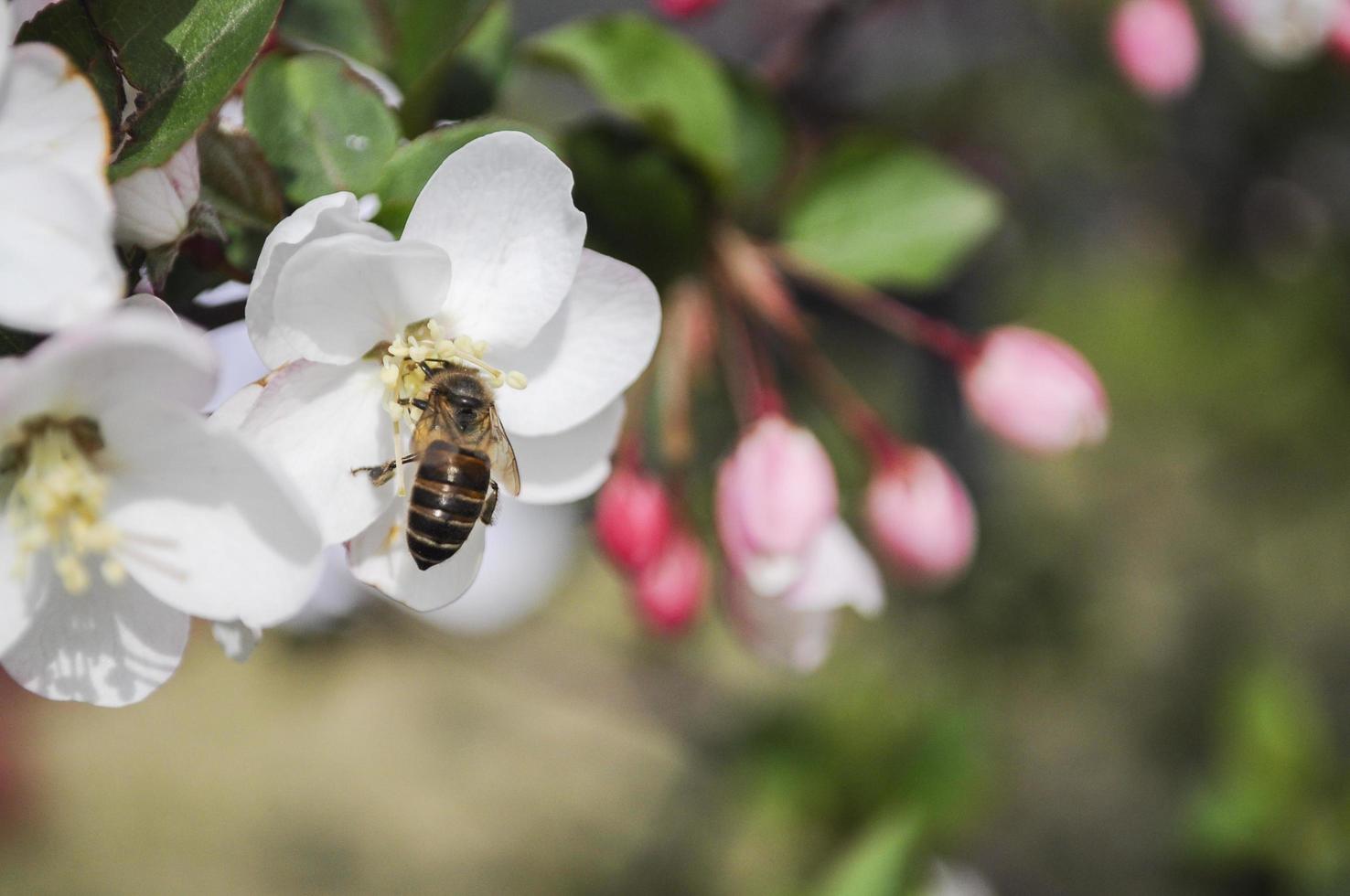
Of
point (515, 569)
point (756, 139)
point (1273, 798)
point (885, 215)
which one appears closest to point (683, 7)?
point (756, 139)

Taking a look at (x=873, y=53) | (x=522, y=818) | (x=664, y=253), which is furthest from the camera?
(x=522, y=818)

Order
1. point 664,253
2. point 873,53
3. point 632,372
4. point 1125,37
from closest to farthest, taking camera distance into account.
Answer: point 632,372 < point 664,253 < point 1125,37 < point 873,53

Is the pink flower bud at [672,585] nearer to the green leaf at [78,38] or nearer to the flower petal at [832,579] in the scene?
the flower petal at [832,579]

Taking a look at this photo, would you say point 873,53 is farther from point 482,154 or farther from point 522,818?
point 522,818

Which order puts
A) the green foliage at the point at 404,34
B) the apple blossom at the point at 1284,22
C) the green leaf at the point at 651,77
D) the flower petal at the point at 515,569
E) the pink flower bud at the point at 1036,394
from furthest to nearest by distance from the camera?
the flower petal at the point at 515,569 → the apple blossom at the point at 1284,22 → the pink flower bud at the point at 1036,394 → the green leaf at the point at 651,77 → the green foliage at the point at 404,34

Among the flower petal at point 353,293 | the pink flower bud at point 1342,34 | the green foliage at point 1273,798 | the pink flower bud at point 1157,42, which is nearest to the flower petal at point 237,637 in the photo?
the flower petal at point 353,293

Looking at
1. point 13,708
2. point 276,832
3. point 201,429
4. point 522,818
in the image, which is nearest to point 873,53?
point 201,429
